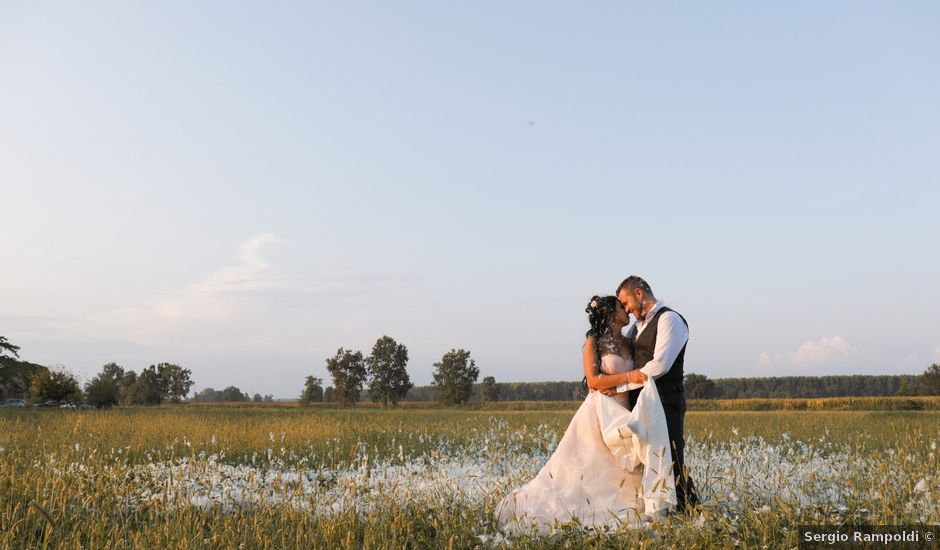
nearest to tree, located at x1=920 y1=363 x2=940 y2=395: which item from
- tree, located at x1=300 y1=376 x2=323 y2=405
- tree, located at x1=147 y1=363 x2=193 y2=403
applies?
tree, located at x1=300 y1=376 x2=323 y2=405

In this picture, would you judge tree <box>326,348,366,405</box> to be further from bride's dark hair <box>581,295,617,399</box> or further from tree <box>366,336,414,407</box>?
bride's dark hair <box>581,295,617,399</box>

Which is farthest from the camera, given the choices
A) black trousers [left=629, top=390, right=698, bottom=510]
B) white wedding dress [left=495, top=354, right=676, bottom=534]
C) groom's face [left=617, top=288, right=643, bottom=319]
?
groom's face [left=617, top=288, right=643, bottom=319]

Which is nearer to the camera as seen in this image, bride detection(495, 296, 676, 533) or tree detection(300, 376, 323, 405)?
bride detection(495, 296, 676, 533)

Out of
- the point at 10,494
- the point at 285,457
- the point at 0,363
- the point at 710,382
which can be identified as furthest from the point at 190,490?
the point at 710,382

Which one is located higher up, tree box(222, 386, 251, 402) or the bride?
the bride

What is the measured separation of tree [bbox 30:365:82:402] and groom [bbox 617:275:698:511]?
5310 cm

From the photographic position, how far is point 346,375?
325 feet

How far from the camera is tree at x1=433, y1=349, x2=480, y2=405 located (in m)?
97.8

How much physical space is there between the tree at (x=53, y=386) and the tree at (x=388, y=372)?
50516 millimetres

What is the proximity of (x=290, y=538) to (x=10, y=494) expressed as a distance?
→ 507 centimetres

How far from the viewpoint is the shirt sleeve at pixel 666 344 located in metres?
7.39

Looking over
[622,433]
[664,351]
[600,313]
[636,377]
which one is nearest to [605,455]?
[622,433]

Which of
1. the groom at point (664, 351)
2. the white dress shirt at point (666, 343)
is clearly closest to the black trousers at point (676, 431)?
the groom at point (664, 351)

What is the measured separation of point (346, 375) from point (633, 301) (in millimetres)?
94506
